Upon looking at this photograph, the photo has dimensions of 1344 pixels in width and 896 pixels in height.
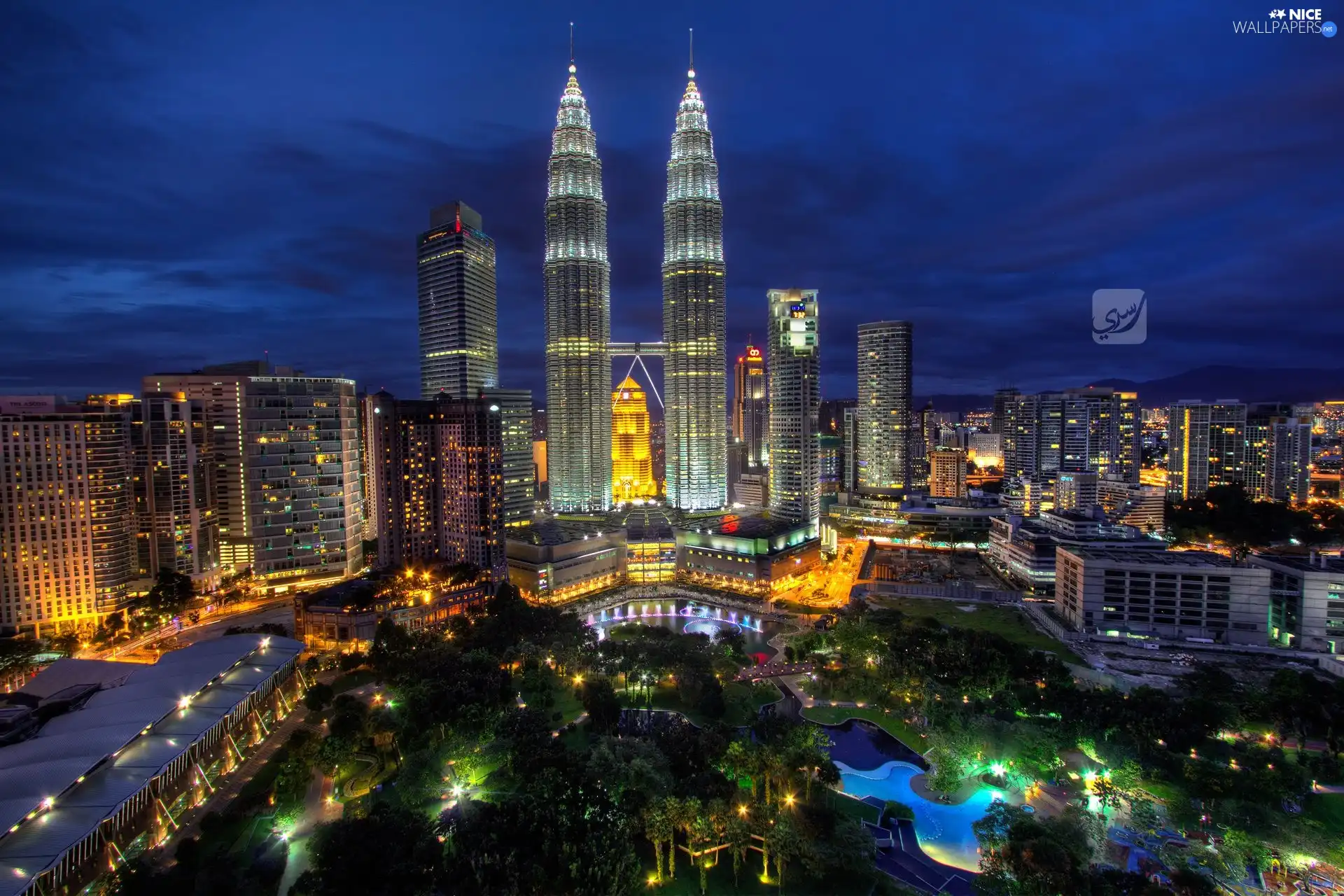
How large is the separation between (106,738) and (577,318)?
190ft

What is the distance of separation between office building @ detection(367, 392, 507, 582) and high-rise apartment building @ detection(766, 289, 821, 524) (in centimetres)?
3038

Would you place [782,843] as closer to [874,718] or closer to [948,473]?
[874,718]

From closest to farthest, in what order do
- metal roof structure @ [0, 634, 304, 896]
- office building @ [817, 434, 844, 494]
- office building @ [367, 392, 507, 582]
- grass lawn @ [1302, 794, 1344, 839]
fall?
metal roof structure @ [0, 634, 304, 896] → grass lawn @ [1302, 794, 1344, 839] → office building @ [367, 392, 507, 582] → office building @ [817, 434, 844, 494]

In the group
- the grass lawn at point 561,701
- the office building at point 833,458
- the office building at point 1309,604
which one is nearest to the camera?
the grass lawn at point 561,701

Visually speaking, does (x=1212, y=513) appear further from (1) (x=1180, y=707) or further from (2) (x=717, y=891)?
(2) (x=717, y=891)

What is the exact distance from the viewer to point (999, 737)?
81.3 feet

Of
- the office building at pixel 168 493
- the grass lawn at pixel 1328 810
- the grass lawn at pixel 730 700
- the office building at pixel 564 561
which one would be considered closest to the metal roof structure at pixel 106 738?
the grass lawn at pixel 730 700

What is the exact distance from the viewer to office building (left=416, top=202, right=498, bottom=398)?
71812mm

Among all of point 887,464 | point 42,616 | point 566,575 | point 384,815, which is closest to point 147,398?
point 42,616

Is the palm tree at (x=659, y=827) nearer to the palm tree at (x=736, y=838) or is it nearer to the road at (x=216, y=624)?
the palm tree at (x=736, y=838)

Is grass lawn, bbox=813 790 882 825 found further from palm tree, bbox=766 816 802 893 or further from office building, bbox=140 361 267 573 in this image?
office building, bbox=140 361 267 573

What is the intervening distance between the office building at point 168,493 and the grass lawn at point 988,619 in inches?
2101

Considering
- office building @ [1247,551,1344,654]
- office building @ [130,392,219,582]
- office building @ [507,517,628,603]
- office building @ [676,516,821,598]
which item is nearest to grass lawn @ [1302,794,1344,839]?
office building @ [1247,551,1344,654]

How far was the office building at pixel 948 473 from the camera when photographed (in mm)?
94875
